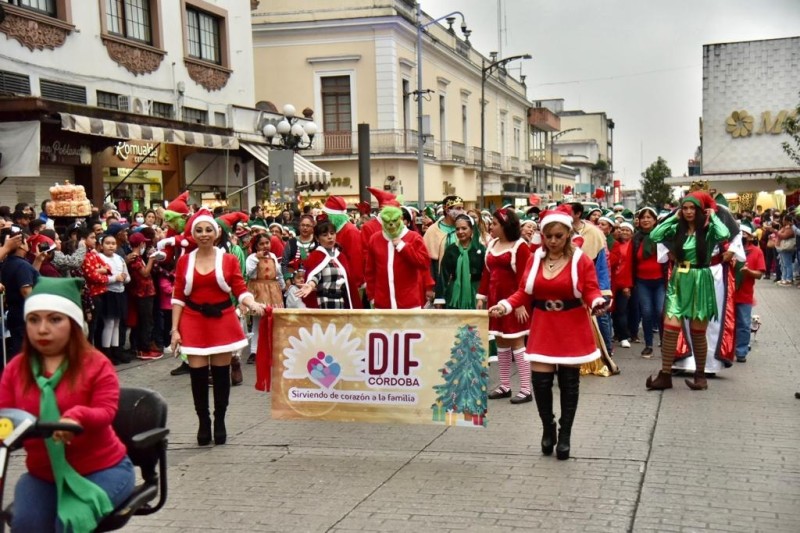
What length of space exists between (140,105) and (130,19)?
199cm

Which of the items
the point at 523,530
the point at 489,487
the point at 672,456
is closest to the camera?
the point at 523,530

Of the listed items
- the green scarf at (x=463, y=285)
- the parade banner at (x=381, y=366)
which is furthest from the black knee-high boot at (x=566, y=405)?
the green scarf at (x=463, y=285)

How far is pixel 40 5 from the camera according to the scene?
1720 cm

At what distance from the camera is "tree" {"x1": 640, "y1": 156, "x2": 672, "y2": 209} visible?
237 ft

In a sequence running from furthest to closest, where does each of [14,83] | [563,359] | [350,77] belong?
[350,77], [14,83], [563,359]

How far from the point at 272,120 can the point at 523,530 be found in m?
19.7

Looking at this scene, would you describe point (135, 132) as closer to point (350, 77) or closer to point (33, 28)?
point (33, 28)

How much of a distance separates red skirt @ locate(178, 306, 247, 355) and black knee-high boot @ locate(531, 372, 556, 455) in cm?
237

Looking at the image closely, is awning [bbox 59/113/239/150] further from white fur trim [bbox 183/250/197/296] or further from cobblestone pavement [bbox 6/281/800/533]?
white fur trim [bbox 183/250/197/296]

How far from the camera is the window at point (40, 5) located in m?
16.5

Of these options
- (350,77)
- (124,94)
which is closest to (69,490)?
(124,94)

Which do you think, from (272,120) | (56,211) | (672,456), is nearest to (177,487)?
(672,456)

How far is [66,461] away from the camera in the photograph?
3.81 metres

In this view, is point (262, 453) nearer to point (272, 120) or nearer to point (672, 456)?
point (672, 456)
